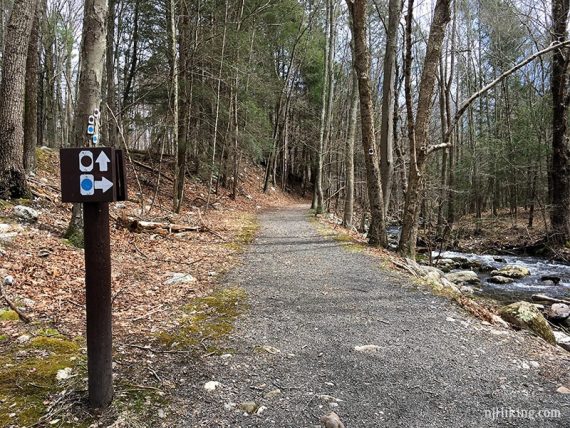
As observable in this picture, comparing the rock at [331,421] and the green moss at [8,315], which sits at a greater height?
the green moss at [8,315]

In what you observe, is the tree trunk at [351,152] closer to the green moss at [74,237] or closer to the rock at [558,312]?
the rock at [558,312]

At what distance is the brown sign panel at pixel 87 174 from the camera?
7.41ft

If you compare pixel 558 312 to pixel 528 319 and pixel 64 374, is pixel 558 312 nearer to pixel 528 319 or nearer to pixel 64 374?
pixel 528 319

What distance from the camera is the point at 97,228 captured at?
7.79 feet

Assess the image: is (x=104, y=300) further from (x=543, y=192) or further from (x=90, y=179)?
(x=543, y=192)

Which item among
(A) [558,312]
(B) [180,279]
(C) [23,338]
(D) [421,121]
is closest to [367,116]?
(D) [421,121]

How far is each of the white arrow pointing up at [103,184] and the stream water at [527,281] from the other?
909 centimetres

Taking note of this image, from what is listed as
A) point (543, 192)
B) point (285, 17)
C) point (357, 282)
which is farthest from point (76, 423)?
point (543, 192)

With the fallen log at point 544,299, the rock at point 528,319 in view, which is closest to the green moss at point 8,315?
the rock at point 528,319

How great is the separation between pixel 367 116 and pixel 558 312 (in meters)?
5.68

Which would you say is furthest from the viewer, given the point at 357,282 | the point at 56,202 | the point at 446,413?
the point at 56,202

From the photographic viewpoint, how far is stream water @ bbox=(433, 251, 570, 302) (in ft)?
30.9

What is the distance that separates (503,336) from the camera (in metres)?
4.08

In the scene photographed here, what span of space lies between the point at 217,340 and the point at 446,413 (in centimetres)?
205
